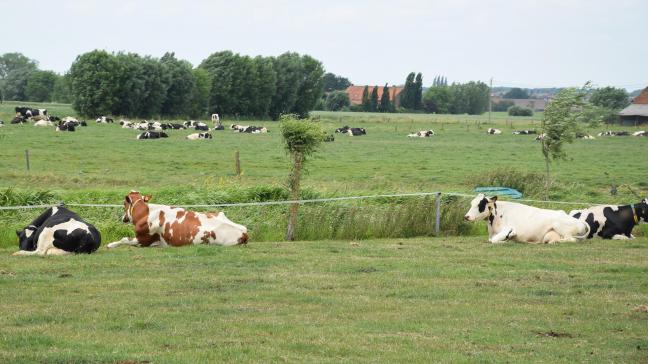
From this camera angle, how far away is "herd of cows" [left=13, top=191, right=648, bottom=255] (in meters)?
15.2

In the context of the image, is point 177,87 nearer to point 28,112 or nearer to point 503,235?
point 28,112

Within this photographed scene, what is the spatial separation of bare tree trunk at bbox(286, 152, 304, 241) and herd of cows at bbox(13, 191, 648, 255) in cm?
182

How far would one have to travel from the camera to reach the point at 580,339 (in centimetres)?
941

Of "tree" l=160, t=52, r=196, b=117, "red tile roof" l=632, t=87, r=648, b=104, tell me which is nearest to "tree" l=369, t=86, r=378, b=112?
"red tile roof" l=632, t=87, r=648, b=104

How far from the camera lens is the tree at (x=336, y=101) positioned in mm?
174250

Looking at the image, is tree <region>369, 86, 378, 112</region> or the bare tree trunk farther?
tree <region>369, 86, 378, 112</region>

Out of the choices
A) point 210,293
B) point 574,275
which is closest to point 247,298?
point 210,293

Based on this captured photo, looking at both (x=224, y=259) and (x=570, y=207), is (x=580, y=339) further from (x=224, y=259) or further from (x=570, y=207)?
(x=570, y=207)

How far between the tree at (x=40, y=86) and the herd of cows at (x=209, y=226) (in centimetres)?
15517

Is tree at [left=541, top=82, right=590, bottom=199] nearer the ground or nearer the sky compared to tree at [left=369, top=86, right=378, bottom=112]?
nearer the sky

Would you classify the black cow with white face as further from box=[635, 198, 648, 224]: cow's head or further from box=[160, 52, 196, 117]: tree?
box=[160, 52, 196, 117]: tree

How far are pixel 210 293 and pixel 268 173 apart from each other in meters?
24.9

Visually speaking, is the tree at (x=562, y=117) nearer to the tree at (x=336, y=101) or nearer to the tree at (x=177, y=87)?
the tree at (x=177, y=87)

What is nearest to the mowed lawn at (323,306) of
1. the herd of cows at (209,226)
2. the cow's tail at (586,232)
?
the herd of cows at (209,226)
